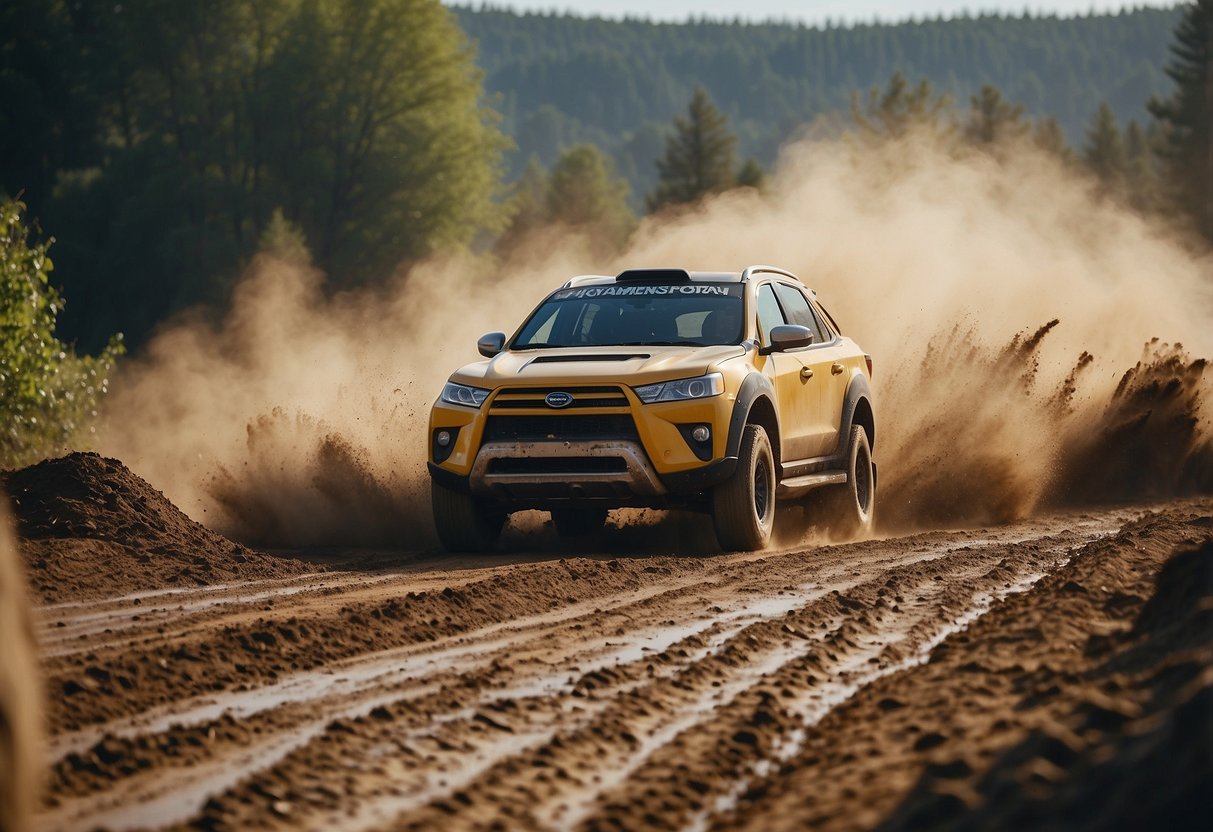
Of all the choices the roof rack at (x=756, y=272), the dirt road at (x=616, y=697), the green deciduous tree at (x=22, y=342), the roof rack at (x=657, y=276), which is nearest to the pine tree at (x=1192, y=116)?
the green deciduous tree at (x=22, y=342)

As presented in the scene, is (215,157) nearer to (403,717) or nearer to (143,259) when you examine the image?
(143,259)

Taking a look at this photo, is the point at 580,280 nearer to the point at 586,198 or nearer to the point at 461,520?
the point at 461,520

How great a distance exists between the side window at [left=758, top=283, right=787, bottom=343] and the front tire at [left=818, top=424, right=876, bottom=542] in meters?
1.22

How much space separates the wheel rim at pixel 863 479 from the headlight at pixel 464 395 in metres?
3.49

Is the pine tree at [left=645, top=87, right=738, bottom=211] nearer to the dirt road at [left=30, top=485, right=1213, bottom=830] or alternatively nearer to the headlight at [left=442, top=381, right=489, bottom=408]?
the headlight at [left=442, top=381, right=489, bottom=408]

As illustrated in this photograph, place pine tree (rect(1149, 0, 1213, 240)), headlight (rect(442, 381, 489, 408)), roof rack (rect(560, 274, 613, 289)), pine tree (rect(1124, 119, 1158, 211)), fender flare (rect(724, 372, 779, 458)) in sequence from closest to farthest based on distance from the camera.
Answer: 1. fender flare (rect(724, 372, 779, 458))
2. headlight (rect(442, 381, 489, 408))
3. roof rack (rect(560, 274, 613, 289))
4. pine tree (rect(1149, 0, 1213, 240))
5. pine tree (rect(1124, 119, 1158, 211))

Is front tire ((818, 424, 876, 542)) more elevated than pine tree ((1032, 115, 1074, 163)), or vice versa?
pine tree ((1032, 115, 1074, 163))

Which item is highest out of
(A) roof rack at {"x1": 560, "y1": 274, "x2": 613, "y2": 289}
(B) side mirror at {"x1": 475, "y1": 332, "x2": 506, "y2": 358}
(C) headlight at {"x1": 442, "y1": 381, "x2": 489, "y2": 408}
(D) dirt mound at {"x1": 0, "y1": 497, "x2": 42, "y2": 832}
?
(A) roof rack at {"x1": 560, "y1": 274, "x2": 613, "y2": 289}

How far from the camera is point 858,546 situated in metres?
11.1

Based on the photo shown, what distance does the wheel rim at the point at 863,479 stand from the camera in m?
12.8

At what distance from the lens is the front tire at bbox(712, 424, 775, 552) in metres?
10.5

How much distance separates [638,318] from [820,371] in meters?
1.57

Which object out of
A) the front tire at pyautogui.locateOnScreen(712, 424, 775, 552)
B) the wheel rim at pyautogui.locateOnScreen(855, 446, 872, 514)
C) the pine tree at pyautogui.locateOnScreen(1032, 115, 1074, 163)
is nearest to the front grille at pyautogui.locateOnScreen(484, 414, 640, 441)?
the front tire at pyautogui.locateOnScreen(712, 424, 775, 552)

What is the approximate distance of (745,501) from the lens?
415 inches
